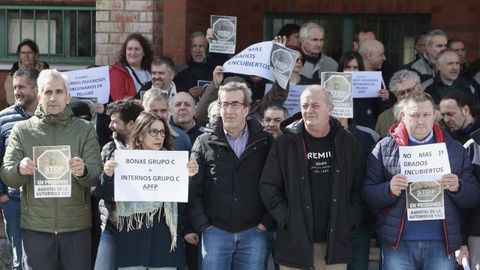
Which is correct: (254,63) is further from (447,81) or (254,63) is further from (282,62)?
(447,81)

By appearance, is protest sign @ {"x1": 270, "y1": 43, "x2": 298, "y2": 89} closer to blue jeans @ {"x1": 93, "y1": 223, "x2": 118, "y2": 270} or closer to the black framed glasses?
the black framed glasses

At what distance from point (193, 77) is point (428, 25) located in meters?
3.81

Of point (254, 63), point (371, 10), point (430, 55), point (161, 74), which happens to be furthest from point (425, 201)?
point (371, 10)

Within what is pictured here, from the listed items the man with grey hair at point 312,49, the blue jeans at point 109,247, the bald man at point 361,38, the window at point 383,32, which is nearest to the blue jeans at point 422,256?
the blue jeans at point 109,247

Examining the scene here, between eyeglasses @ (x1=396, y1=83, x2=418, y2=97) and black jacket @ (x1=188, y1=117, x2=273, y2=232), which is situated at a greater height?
eyeglasses @ (x1=396, y1=83, x2=418, y2=97)

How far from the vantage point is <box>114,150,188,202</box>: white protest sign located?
6.00 meters

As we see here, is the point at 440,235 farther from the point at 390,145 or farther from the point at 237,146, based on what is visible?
the point at 237,146

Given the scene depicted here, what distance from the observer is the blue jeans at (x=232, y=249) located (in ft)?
20.3

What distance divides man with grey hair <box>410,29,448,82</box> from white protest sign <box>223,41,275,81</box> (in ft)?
6.40

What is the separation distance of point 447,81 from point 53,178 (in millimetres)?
4044

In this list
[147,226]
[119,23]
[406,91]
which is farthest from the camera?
[119,23]

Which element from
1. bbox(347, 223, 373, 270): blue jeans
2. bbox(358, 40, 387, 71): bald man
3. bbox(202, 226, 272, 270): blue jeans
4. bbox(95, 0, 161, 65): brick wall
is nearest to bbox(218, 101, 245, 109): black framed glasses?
bbox(202, 226, 272, 270): blue jeans

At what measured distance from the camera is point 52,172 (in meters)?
5.99

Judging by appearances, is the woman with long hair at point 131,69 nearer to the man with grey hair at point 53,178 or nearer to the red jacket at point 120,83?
the red jacket at point 120,83
